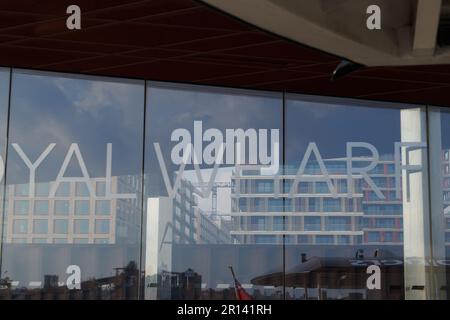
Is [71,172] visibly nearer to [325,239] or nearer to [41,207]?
[41,207]

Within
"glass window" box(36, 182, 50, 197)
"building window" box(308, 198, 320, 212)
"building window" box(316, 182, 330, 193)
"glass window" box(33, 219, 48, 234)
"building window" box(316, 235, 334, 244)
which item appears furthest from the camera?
"building window" box(316, 182, 330, 193)

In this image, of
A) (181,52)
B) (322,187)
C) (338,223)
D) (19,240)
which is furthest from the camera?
(322,187)

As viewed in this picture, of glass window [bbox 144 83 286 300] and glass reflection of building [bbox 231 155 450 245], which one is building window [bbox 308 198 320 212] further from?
glass window [bbox 144 83 286 300]

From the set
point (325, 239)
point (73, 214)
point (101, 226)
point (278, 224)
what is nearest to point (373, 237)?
point (325, 239)

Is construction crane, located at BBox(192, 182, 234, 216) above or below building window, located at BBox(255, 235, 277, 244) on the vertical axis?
above

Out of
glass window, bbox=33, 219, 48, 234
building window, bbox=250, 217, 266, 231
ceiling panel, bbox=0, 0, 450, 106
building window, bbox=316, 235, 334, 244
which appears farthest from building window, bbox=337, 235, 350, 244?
glass window, bbox=33, 219, 48, 234

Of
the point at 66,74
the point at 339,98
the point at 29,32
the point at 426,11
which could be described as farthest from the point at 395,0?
the point at 66,74

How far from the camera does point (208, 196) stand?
37.3ft

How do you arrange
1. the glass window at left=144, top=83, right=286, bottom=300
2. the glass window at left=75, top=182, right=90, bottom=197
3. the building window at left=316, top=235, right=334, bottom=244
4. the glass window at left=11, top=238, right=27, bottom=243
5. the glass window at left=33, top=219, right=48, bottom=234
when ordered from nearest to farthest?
the glass window at left=11, top=238, right=27, bottom=243, the glass window at left=33, top=219, right=48, bottom=234, the glass window at left=75, top=182, right=90, bottom=197, the glass window at left=144, top=83, right=286, bottom=300, the building window at left=316, top=235, right=334, bottom=244

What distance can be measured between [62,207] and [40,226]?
1.43 ft

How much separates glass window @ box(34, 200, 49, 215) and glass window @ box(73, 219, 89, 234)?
0.47 m

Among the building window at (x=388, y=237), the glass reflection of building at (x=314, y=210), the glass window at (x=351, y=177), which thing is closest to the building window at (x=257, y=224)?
the glass reflection of building at (x=314, y=210)

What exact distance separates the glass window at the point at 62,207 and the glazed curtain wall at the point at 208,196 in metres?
0.02

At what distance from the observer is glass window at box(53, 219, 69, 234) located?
35.5 feet
